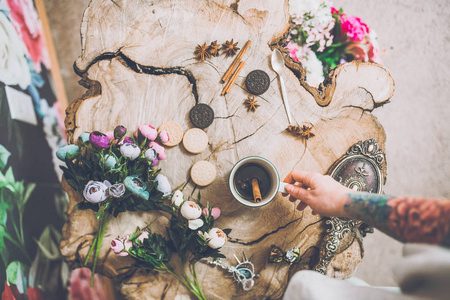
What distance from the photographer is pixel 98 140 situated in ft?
2.56

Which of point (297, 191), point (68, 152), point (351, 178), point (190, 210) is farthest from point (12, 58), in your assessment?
point (351, 178)

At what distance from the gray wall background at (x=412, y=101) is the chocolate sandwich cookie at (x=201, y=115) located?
127 cm

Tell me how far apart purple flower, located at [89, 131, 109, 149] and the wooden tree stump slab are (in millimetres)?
111

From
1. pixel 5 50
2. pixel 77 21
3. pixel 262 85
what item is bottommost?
pixel 262 85

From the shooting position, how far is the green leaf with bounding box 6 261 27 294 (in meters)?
0.97

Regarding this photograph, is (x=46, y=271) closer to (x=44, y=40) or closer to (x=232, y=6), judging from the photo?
(x=44, y=40)

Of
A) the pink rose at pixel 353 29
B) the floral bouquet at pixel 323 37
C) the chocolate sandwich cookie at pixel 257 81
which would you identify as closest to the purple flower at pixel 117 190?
the chocolate sandwich cookie at pixel 257 81

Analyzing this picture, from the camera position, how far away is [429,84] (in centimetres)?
173

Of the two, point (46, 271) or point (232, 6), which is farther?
point (46, 271)

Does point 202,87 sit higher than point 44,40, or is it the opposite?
point 44,40

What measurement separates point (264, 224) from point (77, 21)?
5.08 feet

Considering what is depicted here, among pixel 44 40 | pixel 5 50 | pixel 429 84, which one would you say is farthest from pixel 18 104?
pixel 429 84

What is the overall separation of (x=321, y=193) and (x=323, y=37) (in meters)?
0.72

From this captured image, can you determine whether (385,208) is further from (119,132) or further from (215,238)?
(119,132)
